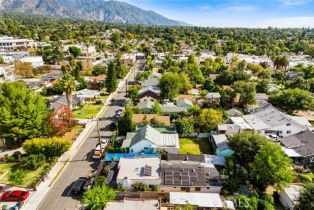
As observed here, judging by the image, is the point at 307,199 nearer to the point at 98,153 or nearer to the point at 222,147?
the point at 222,147

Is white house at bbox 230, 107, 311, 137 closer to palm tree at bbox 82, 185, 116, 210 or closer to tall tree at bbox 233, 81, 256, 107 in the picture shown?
tall tree at bbox 233, 81, 256, 107

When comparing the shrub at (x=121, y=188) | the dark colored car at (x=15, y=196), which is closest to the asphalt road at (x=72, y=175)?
the dark colored car at (x=15, y=196)

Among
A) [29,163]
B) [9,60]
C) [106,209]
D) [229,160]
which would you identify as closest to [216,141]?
[229,160]

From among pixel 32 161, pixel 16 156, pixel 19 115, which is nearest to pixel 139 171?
pixel 32 161

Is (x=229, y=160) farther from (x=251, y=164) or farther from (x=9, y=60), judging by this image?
(x=9, y=60)

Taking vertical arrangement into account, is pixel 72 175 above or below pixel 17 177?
below

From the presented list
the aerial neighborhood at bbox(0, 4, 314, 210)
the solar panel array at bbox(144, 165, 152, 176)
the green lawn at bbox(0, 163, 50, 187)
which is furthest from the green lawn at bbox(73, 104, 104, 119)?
the solar panel array at bbox(144, 165, 152, 176)
